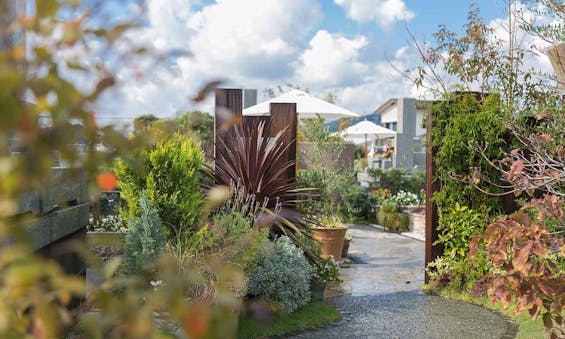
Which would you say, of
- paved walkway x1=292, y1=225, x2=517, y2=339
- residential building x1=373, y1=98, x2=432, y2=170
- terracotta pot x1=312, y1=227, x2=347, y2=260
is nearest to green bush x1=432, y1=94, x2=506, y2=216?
paved walkway x1=292, y1=225, x2=517, y2=339

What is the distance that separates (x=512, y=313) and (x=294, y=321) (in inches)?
85.4

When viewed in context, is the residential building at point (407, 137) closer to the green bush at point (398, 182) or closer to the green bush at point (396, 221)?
the green bush at point (398, 182)

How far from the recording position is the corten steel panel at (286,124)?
22.2ft

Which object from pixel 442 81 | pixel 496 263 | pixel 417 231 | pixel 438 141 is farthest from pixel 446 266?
pixel 417 231

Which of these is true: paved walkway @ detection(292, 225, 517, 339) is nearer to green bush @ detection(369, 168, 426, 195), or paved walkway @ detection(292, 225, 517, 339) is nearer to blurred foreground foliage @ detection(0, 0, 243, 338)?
blurred foreground foliage @ detection(0, 0, 243, 338)

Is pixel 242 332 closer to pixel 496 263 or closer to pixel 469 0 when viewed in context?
pixel 496 263

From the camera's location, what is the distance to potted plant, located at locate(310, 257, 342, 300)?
5.98 m

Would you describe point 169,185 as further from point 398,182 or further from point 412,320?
point 398,182

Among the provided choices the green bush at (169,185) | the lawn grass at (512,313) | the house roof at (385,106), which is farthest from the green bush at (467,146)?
the house roof at (385,106)

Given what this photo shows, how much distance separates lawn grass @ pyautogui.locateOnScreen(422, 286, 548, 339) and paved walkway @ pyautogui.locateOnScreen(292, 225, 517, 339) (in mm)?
94

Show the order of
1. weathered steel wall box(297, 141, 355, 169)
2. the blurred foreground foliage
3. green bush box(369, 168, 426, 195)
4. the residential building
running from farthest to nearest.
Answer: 1. the residential building
2. green bush box(369, 168, 426, 195)
3. weathered steel wall box(297, 141, 355, 169)
4. the blurred foreground foliage

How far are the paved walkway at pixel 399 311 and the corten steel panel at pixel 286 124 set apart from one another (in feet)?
5.49

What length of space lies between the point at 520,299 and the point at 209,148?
16.4 ft

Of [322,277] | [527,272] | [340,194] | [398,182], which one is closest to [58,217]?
[322,277]
